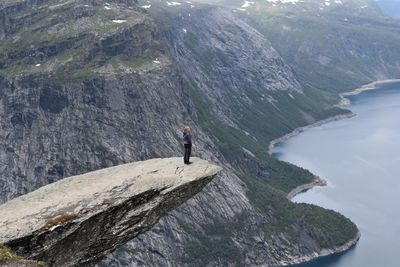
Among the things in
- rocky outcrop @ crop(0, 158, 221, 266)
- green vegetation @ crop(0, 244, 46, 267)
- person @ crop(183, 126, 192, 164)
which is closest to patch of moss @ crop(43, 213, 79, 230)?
rocky outcrop @ crop(0, 158, 221, 266)

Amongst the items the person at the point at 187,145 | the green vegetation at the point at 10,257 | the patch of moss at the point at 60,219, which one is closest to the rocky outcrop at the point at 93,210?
the patch of moss at the point at 60,219

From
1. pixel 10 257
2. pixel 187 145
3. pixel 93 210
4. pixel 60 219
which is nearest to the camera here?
pixel 10 257

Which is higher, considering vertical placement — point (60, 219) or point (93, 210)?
point (60, 219)

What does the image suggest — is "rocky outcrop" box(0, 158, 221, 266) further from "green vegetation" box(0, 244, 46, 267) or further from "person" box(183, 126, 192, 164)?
"green vegetation" box(0, 244, 46, 267)

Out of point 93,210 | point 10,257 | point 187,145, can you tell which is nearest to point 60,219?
point 93,210

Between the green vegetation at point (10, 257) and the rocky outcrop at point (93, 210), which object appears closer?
the green vegetation at point (10, 257)

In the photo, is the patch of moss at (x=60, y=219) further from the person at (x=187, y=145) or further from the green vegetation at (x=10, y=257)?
the person at (x=187, y=145)

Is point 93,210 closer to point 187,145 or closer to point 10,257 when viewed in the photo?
point 10,257

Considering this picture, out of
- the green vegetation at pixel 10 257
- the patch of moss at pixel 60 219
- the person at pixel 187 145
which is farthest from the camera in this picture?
the person at pixel 187 145
